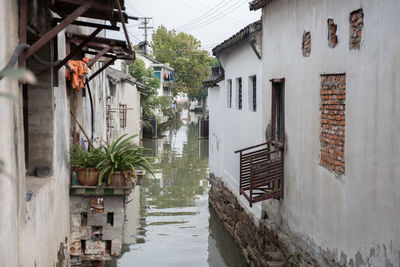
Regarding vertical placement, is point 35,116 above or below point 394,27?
below

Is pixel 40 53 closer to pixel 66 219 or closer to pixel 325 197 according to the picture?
pixel 66 219

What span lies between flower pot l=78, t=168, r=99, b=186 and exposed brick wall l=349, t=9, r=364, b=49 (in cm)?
401

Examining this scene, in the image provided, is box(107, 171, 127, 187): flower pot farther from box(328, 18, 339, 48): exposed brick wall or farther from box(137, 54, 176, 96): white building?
box(137, 54, 176, 96): white building

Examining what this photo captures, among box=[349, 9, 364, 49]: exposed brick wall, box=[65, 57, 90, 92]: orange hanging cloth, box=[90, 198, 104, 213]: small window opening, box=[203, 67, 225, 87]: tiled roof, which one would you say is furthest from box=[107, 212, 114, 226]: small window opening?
box=[203, 67, 225, 87]: tiled roof

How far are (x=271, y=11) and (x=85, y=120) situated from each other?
4.34 metres

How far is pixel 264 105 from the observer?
1137 centimetres

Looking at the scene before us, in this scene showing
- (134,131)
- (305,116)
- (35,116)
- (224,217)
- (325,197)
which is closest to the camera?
(35,116)

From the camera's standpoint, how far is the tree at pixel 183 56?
203 ft

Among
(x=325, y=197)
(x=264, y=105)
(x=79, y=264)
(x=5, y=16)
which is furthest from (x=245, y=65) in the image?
(x=5, y=16)

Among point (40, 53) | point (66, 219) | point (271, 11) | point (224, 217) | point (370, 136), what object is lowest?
point (224, 217)

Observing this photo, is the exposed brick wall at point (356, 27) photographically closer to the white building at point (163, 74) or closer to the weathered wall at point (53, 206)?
the weathered wall at point (53, 206)

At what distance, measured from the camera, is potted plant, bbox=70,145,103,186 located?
7.77 m

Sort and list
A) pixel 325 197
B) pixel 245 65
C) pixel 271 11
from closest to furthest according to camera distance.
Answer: pixel 325 197, pixel 271 11, pixel 245 65

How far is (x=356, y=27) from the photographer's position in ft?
21.8
